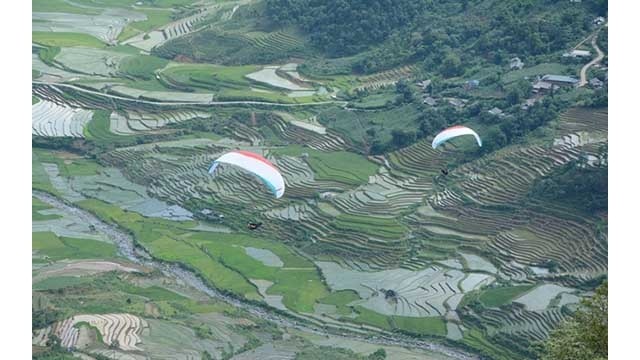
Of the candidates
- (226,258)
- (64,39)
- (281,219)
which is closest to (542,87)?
(281,219)

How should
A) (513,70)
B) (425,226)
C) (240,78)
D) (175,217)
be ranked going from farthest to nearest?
1. (240,78)
2. (513,70)
3. (175,217)
4. (425,226)

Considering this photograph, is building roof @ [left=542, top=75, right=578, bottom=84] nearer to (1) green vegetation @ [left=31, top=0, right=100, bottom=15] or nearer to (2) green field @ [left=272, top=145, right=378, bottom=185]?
(2) green field @ [left=272, top=145, right=378, bottom=185]

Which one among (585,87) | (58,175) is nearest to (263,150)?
(58,175)

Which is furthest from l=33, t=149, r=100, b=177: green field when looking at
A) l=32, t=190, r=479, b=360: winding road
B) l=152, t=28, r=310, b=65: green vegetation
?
l=152, t=28, r=310, b=65: green vegetation

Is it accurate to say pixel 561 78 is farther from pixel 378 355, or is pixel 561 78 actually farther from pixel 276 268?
pixel 378 355

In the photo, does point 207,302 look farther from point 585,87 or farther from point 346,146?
point 585,87
